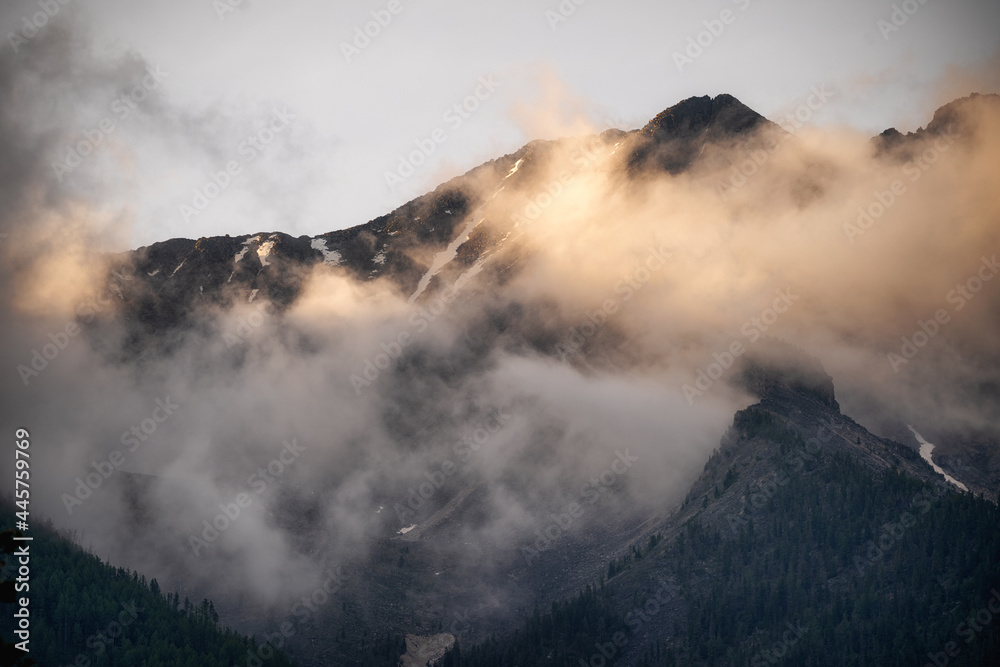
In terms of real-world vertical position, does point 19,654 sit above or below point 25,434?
below

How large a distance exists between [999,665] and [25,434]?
612 ft

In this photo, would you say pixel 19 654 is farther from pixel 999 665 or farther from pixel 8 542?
pixel 999 665

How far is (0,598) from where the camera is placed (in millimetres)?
50062

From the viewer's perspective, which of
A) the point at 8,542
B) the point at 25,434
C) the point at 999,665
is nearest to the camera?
the point at 8,542

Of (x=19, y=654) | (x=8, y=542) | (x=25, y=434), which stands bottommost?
(x=19, y=654)

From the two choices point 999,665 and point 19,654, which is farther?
point 999,665

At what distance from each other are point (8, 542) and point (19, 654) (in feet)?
23.0

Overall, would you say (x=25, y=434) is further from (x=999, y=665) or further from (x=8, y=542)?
(x=999, y=665)

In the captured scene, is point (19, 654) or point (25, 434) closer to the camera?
point (19, 654)

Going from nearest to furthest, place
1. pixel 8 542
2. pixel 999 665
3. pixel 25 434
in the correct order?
pixel 8 542, pixel 25 434, pixel 999 665

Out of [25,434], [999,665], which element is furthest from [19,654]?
[999,665]

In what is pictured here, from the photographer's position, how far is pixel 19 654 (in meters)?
52.2

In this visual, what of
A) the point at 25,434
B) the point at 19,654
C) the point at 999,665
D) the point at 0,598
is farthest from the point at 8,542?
the point at 999,665

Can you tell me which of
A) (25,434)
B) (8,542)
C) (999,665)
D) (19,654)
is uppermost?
(25,434)
